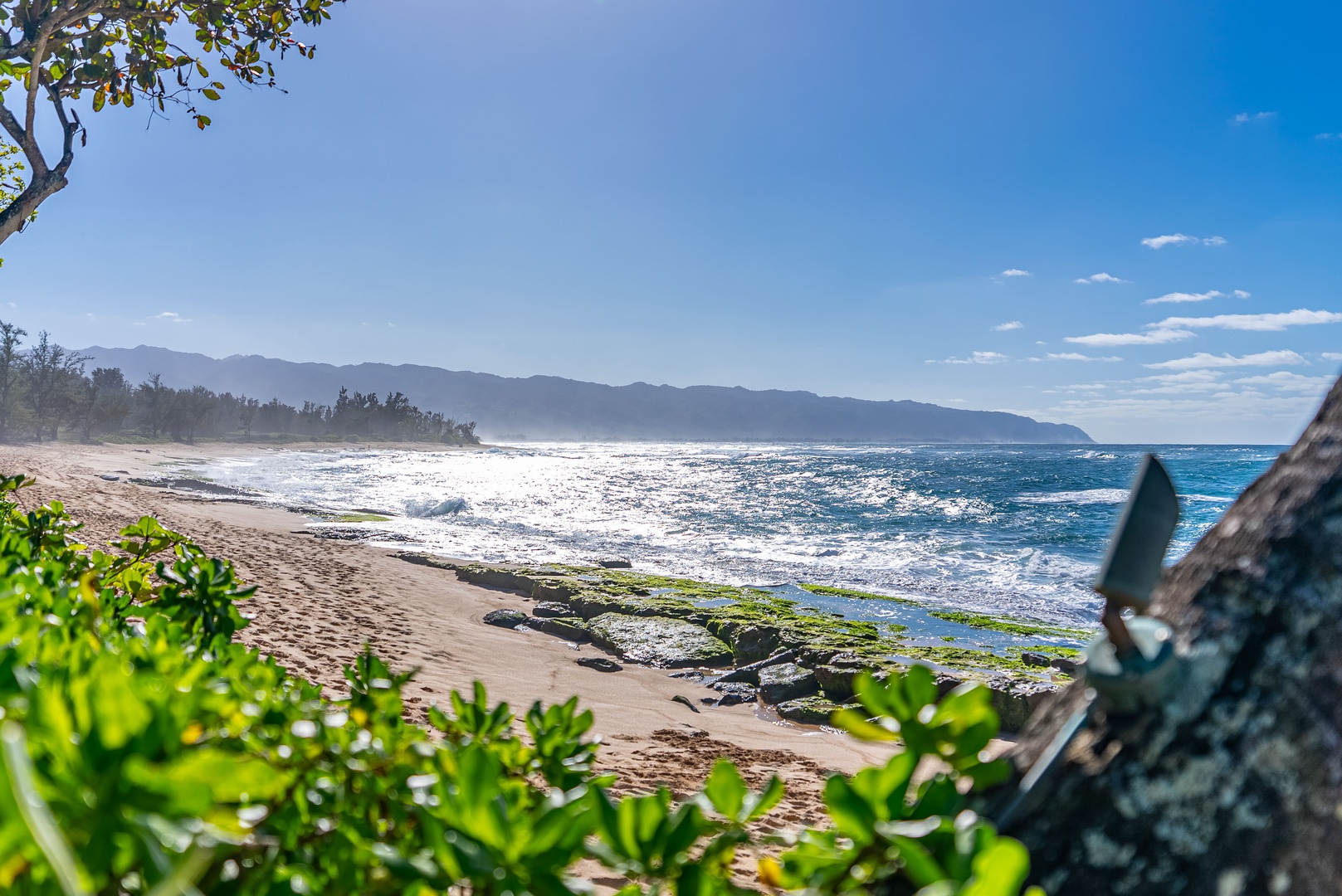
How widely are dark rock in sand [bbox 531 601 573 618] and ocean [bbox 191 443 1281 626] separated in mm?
6438

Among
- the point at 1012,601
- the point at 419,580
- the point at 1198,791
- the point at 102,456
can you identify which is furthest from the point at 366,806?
the point at 102,456

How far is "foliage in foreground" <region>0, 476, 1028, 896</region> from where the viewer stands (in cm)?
53

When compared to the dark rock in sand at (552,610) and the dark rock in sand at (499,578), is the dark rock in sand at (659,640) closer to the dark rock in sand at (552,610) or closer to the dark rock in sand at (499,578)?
the dark rock in sand at (552,610)

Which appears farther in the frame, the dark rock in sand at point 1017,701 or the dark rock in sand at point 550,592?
the dark rock in sand at point 550,592

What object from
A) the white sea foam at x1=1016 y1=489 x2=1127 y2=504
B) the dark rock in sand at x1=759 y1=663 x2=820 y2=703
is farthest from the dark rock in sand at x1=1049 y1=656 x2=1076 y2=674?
the white sea foam at x1=1016 y1=489 x2=1127 y2=504

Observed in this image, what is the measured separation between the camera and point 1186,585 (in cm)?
104

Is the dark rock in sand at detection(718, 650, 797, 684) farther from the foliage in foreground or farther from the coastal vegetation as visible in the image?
the coastal vegetation

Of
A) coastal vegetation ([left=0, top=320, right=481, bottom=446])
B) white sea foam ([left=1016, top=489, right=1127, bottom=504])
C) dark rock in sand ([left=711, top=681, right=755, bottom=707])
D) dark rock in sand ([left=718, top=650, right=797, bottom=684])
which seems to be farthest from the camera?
coastal vegetation ([left=0, top=320, right=481, bottom=446])

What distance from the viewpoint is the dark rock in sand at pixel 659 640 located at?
10500mm

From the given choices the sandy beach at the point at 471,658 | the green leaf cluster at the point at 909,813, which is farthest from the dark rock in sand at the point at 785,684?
the green leaf cluster at the point at 909,813

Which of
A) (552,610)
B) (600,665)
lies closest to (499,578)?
(552,610)

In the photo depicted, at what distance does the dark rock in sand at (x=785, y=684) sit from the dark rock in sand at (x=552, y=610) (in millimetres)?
4191

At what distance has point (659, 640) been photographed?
11039 millimetres

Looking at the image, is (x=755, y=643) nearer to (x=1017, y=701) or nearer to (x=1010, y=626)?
(x=1017, y=701)
